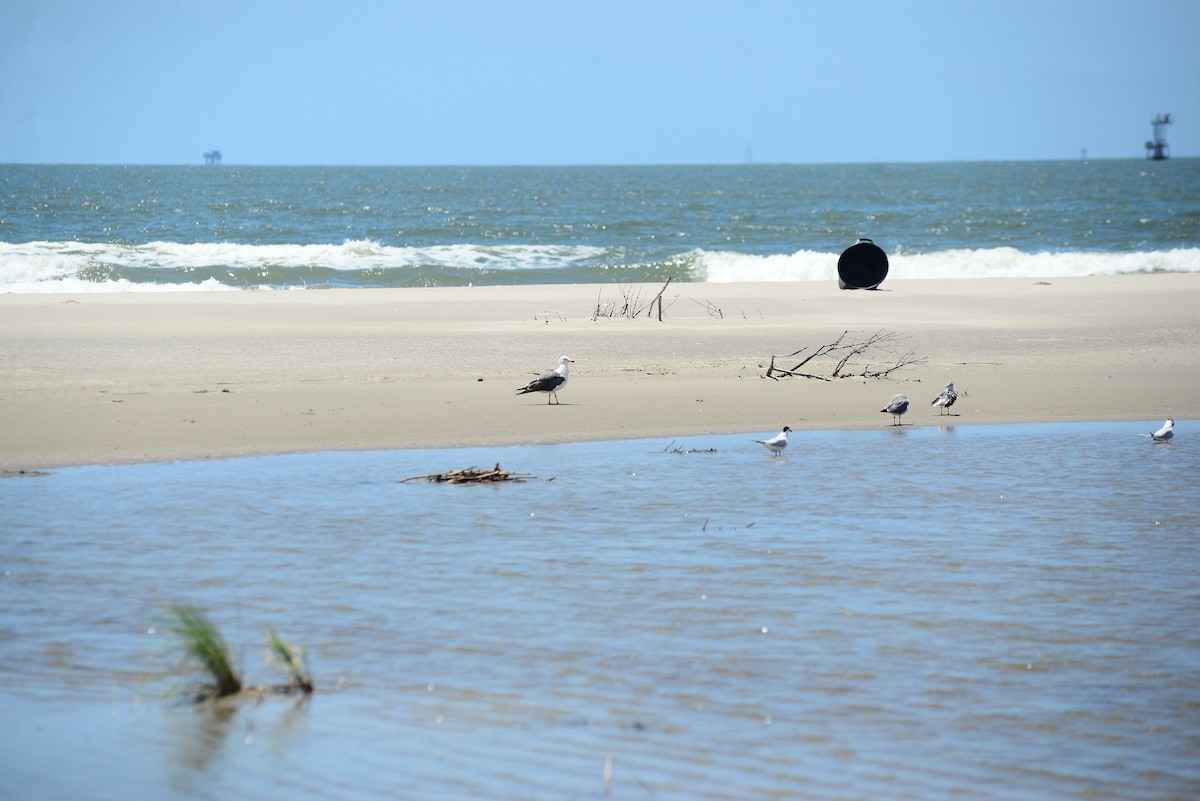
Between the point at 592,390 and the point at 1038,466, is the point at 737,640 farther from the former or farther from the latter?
the point at 592,390

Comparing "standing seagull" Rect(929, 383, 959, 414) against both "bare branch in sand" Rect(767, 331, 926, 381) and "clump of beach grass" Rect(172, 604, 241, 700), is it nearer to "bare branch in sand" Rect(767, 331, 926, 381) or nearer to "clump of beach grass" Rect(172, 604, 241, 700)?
"bare branch in sand" Rect(767, 331, 926, 381)

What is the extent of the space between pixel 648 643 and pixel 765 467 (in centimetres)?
389

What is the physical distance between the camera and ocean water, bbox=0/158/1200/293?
3058cm

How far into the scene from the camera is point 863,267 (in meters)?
23.6

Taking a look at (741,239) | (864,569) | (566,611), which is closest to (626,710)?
(566,611)

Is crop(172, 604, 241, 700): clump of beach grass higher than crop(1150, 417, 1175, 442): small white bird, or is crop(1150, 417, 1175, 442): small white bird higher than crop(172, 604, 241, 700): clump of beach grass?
crop(1150, 417, 1175, 442): small white bird

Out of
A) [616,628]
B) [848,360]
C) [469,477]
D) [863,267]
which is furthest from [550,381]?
[863,267]

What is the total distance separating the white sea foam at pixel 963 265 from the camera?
103 ft

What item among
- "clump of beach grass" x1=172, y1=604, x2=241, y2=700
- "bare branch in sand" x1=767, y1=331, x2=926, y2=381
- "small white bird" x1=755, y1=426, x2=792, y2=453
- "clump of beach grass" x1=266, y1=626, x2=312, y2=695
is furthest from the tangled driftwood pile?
"bare branch in sand" x1=767, y1=331, x2=926, y2=381

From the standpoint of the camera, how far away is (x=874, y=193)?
3076 inches

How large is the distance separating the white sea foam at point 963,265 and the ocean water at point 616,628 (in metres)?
22.2

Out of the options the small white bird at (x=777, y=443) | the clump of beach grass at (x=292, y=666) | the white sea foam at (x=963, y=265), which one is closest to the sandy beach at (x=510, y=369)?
the small white bird at (x=777, y=443)

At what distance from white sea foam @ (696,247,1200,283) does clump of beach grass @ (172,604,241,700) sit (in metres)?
26.1

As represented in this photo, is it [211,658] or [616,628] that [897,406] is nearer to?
[616,628]
